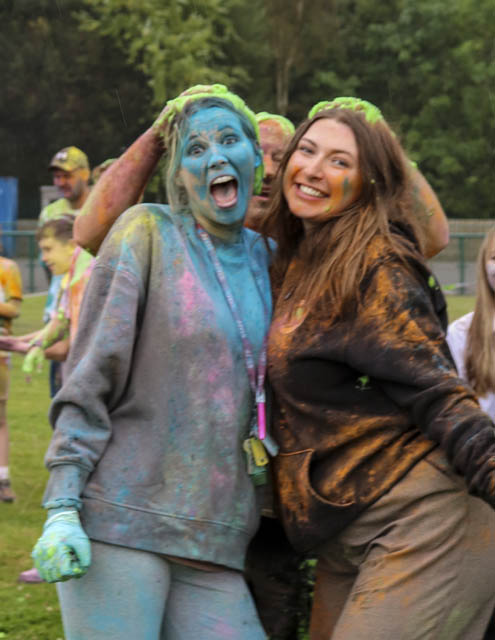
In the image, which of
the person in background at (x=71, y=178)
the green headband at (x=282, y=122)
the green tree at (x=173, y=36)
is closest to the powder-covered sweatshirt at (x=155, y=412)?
the green headband at (x=282, y=122)

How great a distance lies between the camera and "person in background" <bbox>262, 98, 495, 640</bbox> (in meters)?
2.66

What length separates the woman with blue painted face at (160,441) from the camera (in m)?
2.66

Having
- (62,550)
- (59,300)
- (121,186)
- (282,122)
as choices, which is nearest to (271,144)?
(282,122)

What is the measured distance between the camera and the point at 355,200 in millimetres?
2918

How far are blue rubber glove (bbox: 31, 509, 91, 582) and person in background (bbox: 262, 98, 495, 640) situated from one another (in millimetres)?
552

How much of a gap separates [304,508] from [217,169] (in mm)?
875

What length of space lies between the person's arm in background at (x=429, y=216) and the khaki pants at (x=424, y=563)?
810mm

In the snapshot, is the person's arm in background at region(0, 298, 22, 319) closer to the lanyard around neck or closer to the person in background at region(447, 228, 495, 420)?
the person in background at region(447, 228, 495, 420)

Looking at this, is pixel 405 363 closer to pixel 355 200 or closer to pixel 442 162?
pixel 355 200

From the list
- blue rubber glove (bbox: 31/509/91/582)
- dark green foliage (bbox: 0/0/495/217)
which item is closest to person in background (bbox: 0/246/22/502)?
blue rubber glove (bbox: 31/509/91/582)

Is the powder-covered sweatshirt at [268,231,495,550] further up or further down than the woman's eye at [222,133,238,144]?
further down

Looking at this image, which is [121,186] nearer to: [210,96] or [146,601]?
[210,96]

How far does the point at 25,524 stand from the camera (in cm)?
671

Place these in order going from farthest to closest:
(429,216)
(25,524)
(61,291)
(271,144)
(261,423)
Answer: (25,524) → (61,291) → (271,144) → (429,216) → (261,423)
